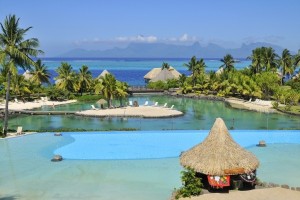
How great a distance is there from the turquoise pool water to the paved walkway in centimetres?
227

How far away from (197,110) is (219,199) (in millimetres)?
26701

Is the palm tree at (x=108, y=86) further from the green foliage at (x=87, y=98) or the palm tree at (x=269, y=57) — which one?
the palm tree at (x=269, y=57)

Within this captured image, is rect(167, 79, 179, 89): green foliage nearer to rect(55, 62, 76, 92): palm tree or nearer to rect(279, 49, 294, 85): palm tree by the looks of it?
rect(279, 49, 294, 85): palm tree

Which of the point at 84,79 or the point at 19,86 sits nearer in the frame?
the point at 19,86

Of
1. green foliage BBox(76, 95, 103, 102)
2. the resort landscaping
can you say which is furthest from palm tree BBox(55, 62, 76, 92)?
green foliage BBox(76, 95, 103, 102)

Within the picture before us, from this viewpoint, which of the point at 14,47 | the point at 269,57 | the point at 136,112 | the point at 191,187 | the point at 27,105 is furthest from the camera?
the point at 269,57

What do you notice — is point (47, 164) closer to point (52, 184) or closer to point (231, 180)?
point (52, 184)

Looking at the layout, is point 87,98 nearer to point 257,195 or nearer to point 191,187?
point 191,187

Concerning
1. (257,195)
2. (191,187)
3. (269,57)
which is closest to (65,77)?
(269,57)

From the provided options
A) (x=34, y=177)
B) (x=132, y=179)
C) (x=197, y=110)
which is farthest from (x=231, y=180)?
(x=197, y=110)

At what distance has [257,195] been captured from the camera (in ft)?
40.3

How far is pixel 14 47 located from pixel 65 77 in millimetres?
24038

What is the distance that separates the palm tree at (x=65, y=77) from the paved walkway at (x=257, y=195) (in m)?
36.7

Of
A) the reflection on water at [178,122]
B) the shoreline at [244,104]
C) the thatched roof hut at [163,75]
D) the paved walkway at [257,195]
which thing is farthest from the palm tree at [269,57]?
the paved walkway at [257,195]
